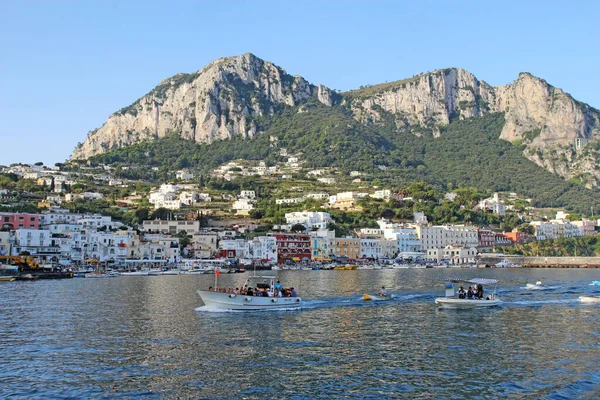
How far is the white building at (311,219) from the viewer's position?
145 meters

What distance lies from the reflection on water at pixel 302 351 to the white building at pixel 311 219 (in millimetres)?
94231

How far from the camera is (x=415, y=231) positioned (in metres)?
153

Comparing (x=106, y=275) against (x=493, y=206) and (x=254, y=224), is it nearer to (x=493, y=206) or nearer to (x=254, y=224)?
(x=254, y=224)

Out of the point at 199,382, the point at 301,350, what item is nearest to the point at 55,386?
the point at 199,382

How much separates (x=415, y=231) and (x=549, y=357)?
125485 millimetres

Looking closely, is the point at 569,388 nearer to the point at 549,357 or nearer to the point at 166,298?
the point at 549,357

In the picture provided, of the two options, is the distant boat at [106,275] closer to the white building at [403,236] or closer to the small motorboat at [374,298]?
the small motorboat at [374,298]

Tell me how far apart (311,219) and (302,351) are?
11643 cm

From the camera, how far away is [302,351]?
29.8 m

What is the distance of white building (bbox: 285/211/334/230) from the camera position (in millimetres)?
144750

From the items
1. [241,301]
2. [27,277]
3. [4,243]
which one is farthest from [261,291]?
[4,243]

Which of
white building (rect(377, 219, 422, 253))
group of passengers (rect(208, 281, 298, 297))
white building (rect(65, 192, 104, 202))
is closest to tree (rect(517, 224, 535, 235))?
white building (rect(377, 219, 422, 253))

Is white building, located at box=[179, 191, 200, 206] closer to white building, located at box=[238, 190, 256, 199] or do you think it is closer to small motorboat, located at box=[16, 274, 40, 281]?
white building, located at box=[238, 190, 256, 199]

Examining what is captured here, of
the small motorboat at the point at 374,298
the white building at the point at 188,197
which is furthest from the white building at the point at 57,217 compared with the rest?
the small motorboat at the point at 374,298
